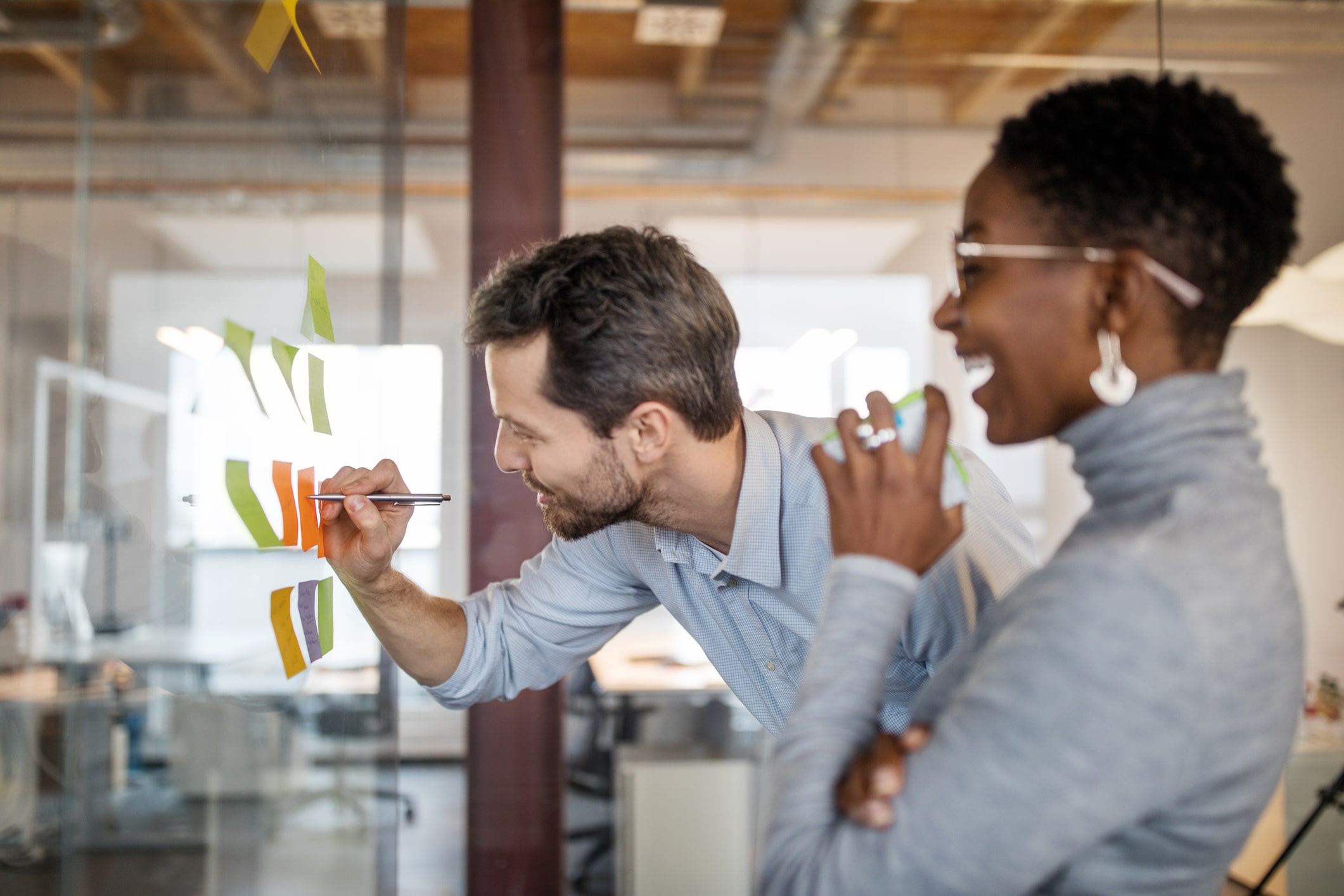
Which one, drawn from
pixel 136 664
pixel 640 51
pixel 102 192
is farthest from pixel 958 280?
pixel 640 51

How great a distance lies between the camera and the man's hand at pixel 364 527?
1.15 m

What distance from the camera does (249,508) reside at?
1.09m

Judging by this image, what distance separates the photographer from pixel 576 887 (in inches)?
110

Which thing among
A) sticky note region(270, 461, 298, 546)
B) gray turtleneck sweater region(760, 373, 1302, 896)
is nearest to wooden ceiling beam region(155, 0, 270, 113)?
sticky note region(270, 461, 298, 546)

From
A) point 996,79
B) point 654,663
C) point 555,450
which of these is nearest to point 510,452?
point 555,450

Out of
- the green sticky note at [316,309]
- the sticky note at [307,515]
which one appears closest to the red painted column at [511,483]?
the green sticky note at [316,309]

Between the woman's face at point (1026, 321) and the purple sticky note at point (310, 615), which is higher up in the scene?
the woman's face at point (1026, 321)

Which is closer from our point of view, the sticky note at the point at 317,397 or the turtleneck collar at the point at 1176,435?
the turtleneck collar at the point at 1176,435

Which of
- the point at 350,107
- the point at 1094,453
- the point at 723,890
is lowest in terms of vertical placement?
the point at 723,890

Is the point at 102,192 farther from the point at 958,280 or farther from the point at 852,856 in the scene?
the point at 852,856

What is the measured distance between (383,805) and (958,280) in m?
2.06

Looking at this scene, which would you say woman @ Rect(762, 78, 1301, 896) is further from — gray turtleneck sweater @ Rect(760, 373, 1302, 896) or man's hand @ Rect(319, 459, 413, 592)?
man's hand @ Rect(319, 459, 413, 592)

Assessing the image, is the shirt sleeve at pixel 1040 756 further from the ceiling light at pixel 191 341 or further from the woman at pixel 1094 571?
the ceiling light at pixel 191 341

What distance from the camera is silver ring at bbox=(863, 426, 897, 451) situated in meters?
0.78
